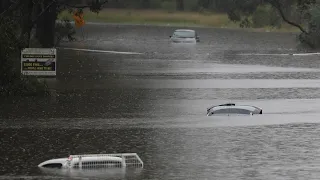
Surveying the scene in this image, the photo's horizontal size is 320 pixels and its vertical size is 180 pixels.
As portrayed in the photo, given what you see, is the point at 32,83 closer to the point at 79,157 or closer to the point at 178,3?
the point at 79,157

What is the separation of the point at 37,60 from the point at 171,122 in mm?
13799

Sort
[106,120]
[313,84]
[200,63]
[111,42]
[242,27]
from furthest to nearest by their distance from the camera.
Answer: [242,27]
[111,42]
[200,63]
[313,84]
[106,120]

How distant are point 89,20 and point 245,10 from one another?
33642 millimetres

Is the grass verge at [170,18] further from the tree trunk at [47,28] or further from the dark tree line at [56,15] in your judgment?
the tree trunk at [47,28]

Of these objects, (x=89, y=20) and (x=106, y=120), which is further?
(x=89, y=20)

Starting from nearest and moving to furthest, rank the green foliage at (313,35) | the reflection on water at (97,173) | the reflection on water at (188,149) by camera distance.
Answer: the reflection on water at (97,173)
the reflection on water at (188,149)
the green foliage at (313,35)

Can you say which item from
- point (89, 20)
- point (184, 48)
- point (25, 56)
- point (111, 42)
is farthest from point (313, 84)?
point (89, 20)

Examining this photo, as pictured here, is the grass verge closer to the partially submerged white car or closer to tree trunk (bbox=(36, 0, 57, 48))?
tree trunk (bbox=(36, 0, 57, 48))

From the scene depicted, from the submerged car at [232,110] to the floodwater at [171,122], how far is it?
478 millimetres

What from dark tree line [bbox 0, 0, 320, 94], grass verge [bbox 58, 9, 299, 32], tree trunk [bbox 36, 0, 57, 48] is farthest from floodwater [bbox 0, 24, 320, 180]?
grass verge [bbox 58, 9, 299, 32]

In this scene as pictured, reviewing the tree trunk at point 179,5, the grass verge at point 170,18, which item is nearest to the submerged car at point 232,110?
the grass verge at point 170,18

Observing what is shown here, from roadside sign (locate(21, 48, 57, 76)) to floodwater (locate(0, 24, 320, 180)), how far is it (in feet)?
3.81

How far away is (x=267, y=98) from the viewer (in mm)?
43000

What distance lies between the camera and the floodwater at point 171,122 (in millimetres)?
26141
